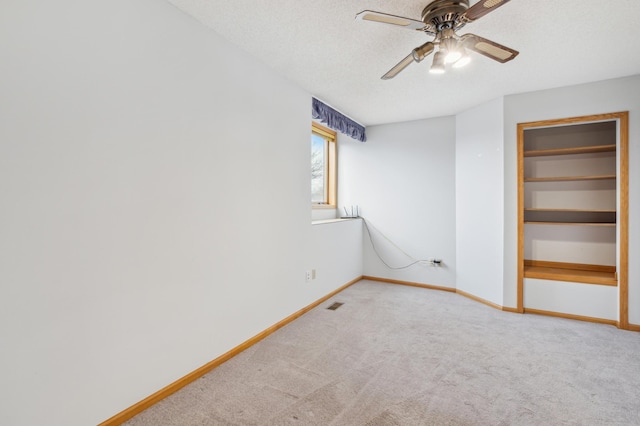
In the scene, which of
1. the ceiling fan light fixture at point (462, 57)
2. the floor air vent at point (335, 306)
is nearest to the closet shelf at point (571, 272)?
the floor air vent at point (335, 306)

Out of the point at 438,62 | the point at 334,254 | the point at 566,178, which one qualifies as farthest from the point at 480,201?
the point at 438,62

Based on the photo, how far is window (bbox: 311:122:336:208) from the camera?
4.49 metres

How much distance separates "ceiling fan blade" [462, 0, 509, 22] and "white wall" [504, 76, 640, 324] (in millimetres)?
2131

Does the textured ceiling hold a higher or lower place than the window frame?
higher

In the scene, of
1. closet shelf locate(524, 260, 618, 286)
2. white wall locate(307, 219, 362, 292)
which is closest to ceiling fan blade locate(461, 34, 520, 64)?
white wall locate(307, 219, 362, 292)

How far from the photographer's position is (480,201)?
374cm

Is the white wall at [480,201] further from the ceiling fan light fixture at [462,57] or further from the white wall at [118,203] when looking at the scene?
the white wall at [118,203]

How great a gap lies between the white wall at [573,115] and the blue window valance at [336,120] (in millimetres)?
1880

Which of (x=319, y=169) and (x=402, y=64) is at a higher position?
(x=402, y=64)

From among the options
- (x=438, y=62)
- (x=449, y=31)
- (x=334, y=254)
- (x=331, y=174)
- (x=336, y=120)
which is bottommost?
(x=334, y=254)

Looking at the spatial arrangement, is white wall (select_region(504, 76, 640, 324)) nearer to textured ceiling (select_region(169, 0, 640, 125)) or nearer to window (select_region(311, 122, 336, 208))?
textured ceiling (select_region(169, 0, 640, 125))

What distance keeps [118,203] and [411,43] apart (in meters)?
2.27

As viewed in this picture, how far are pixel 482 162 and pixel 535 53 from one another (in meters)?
1.44

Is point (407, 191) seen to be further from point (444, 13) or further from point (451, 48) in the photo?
point (444, 13)
